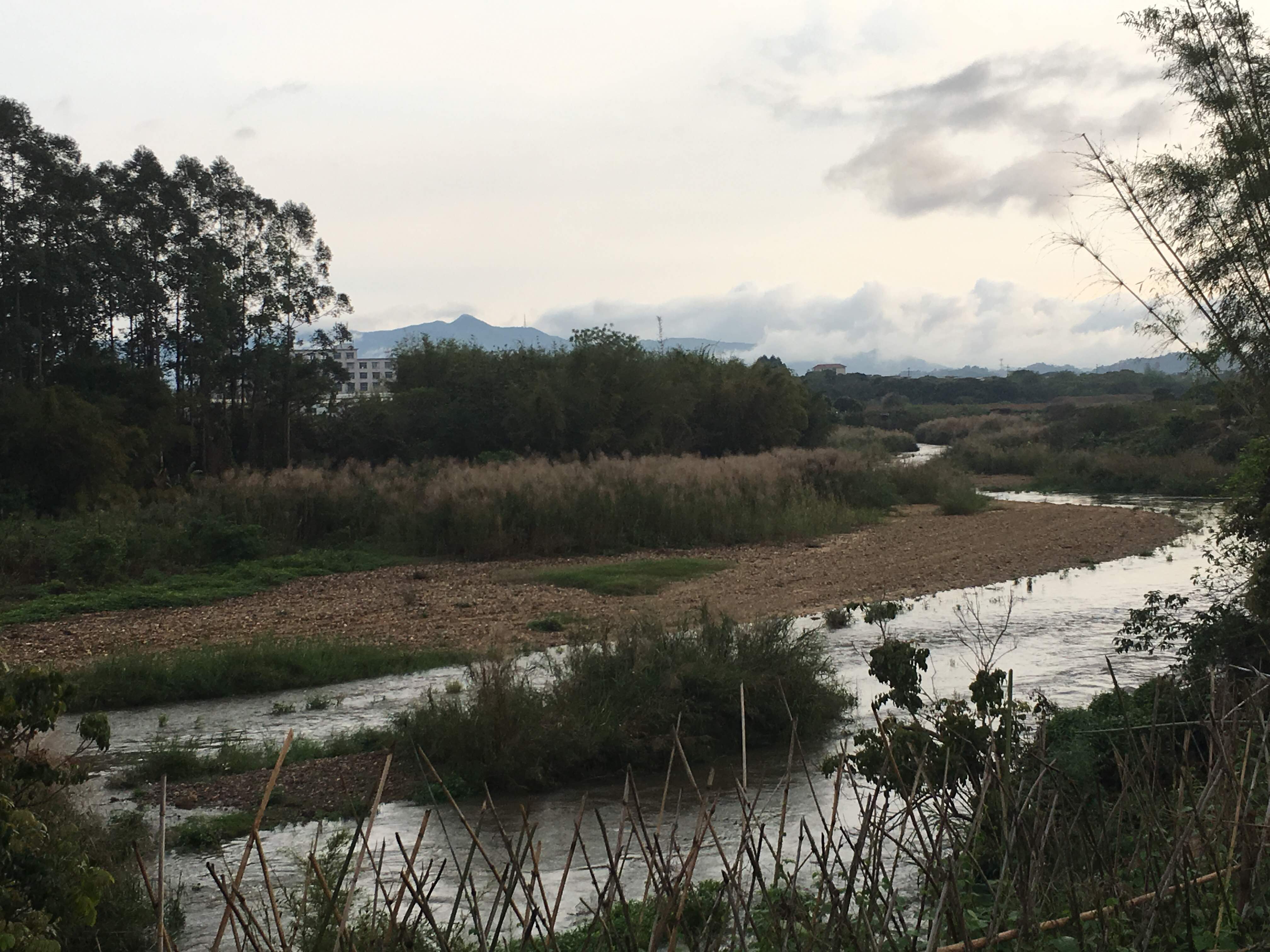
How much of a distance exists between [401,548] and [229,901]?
20244 mm

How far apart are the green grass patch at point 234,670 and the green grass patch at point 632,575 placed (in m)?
4.84

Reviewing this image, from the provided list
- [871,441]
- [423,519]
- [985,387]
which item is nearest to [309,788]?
[423,519]

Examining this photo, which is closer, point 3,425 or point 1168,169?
point 1168,169

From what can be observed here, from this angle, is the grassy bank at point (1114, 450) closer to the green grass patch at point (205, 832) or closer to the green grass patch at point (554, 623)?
the green grass patch at point (554, 623)

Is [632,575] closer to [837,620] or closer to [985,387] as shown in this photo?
[837,620]

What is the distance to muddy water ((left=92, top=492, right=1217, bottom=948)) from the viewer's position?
6.47 m

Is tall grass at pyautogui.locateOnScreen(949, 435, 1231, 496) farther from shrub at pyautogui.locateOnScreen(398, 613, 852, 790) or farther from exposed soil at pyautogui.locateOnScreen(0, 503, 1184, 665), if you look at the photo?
shrub at pyautogui.locateOnScreen(398, 613, 852, 790)

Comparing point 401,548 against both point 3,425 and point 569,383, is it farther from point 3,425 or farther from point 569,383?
point 569,383

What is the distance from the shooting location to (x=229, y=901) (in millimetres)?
1801

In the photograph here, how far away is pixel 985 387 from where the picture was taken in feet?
392

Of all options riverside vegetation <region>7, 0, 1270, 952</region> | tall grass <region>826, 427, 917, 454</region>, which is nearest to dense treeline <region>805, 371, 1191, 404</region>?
tall grass <region>826, 427, 917, 454</region>

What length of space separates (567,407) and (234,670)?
83.6ft

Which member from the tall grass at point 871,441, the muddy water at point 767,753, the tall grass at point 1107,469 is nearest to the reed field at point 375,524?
the muddy water at point 767,753

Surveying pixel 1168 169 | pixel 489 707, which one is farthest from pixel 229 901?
pixel 1168 169
